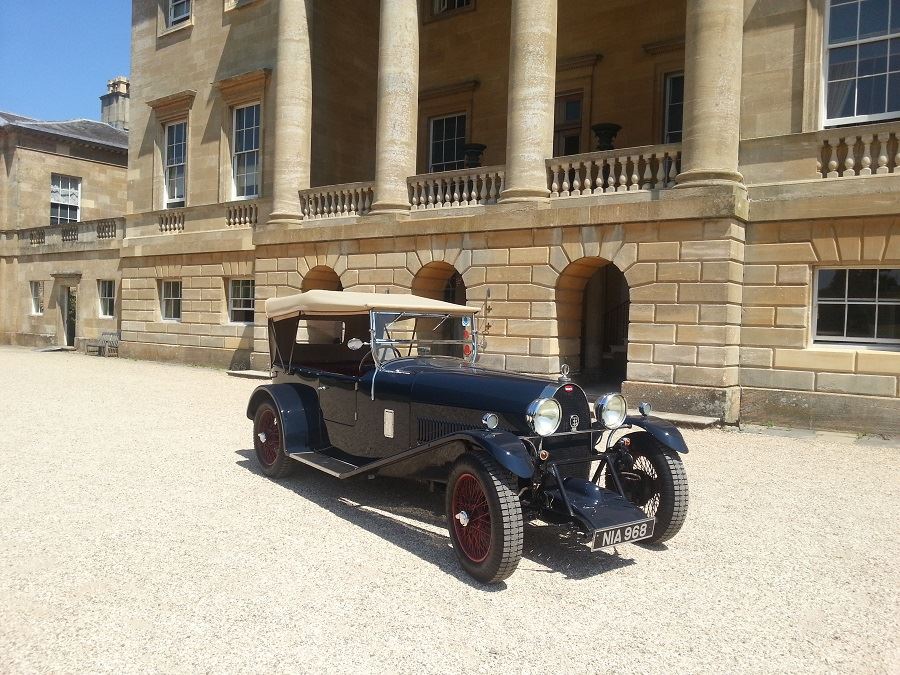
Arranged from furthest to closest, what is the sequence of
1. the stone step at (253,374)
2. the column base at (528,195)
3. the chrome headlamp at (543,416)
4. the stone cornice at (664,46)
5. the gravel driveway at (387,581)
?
→ the stone step at (253,374)
the stone cornice at (664,46)
the column base at (528,195)
the chrome headlamp at (543,416)
the gravel driveway at (387,581)

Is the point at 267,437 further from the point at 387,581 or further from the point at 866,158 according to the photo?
the point at 866,158

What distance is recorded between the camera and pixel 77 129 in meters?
29.5

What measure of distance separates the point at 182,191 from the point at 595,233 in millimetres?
13672

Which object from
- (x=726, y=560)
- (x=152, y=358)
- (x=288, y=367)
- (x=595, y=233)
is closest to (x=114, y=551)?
(x=288, y=367)

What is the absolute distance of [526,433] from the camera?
4.68 metres

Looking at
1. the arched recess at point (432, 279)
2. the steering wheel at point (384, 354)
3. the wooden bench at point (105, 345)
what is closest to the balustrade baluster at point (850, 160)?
the arched recess at point (432, 279)

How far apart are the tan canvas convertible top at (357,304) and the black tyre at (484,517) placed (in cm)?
205

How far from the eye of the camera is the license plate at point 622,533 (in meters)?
4.13

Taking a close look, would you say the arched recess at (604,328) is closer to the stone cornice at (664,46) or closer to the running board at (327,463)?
the stone cornice at (664,46)

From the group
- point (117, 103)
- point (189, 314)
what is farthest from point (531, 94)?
point (117, 103)

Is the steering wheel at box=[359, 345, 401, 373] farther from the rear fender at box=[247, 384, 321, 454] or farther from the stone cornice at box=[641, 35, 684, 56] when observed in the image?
the stone cornice at box=[641, 35, 684, 56]

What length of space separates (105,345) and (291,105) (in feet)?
36.3

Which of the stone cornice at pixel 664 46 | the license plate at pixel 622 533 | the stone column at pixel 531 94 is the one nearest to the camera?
the license plate at pixel 622 533

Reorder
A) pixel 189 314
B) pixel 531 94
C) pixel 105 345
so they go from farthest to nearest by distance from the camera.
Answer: pixel 105 345, pixel 189 314, pixel 531 94
